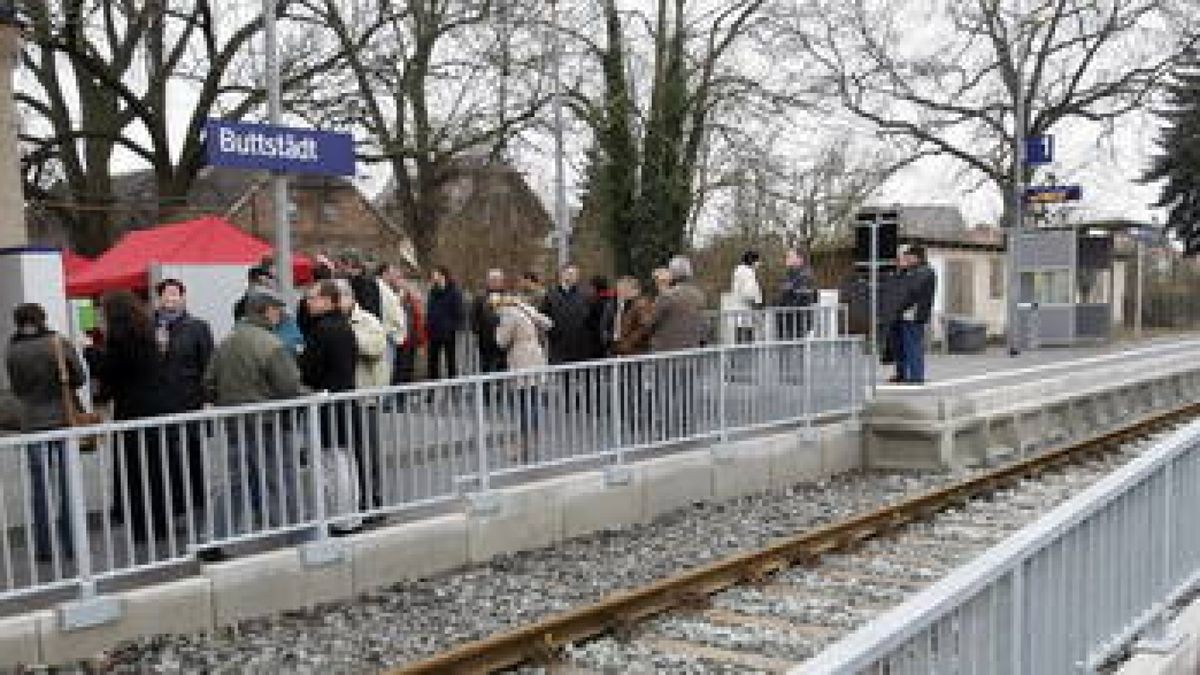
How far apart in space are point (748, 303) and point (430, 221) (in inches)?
536

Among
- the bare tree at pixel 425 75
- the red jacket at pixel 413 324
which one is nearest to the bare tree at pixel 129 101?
the bare tree at pixel 425 75

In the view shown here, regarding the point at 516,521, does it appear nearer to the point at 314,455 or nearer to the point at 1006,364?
the point at 314,455

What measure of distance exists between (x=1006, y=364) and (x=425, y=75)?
12608 mm

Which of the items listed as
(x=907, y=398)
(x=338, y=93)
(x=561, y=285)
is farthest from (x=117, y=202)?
(x=907, y=398)

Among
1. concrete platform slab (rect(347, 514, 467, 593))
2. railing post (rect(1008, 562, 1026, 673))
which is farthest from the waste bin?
railing post (rect(1008, 562, 1026, 673))

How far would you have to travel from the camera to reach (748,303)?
15.3 metres

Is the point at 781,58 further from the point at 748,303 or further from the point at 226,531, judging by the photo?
the point at 226,531

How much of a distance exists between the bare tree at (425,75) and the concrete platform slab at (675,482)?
12.8 meters

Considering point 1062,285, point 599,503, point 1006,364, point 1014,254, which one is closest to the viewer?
point 599,503

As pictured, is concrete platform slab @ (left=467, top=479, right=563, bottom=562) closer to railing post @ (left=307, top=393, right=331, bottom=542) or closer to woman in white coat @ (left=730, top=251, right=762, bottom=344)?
railing post @ (left=307, top=393, right=331, bottom=542)

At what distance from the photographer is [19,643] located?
605 cm

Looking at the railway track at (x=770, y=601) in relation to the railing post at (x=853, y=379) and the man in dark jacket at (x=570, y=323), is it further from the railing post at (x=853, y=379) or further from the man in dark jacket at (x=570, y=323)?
the man in dark jacket at (x=570, y=323)

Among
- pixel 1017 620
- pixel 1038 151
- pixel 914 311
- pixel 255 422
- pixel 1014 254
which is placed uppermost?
pixel 1038 151

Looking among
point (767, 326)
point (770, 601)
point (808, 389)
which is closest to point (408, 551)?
point (770, 601)
